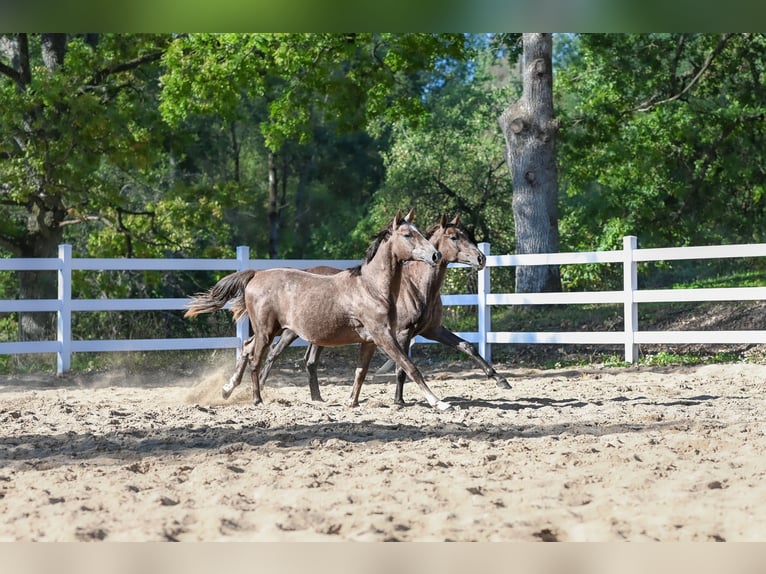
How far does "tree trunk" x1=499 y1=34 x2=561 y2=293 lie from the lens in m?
Answer: 16.4

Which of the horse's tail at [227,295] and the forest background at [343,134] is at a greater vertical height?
the forest background at [343,134]

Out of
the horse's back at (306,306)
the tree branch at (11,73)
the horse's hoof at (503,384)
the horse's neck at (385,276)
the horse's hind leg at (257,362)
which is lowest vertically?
the horse's hoof at (503,384)

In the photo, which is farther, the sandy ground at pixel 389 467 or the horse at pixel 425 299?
the horse at pixel 425 299

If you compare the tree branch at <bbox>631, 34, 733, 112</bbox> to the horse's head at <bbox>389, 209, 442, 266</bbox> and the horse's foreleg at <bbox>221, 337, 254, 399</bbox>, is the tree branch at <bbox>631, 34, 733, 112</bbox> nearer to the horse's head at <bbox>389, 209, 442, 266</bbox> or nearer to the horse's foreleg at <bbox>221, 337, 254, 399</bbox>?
the horse's head at <bbox>389, 209, 442, 266</bbox>

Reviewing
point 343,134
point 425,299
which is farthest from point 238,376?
point 343,134

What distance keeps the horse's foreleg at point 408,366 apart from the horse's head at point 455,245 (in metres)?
1.61

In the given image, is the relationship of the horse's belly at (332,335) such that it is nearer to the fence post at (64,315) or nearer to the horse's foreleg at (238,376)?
the horse's foreleg at (238,376)

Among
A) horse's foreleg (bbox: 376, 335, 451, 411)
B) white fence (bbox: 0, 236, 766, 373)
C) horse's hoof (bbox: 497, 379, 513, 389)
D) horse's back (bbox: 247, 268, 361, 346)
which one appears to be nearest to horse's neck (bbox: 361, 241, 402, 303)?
horse's back (bbox: 247, 268, 361, 346)

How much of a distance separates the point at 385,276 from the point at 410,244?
0.38 metres

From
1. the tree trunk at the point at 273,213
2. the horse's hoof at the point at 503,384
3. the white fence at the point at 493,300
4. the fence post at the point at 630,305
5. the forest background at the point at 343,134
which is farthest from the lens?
the tree trunk at the point at 273,213

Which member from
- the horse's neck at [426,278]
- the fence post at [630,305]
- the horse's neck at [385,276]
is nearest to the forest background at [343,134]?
the fence post at [630,305]

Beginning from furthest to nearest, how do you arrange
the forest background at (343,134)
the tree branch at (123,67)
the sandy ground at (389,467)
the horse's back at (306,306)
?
the tree branch at (123,67), the forest background at (343,134), the horse's back at (306,306), the sandy ground at (389,467)

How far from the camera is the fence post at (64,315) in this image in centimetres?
1252

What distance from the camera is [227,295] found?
9.68m
